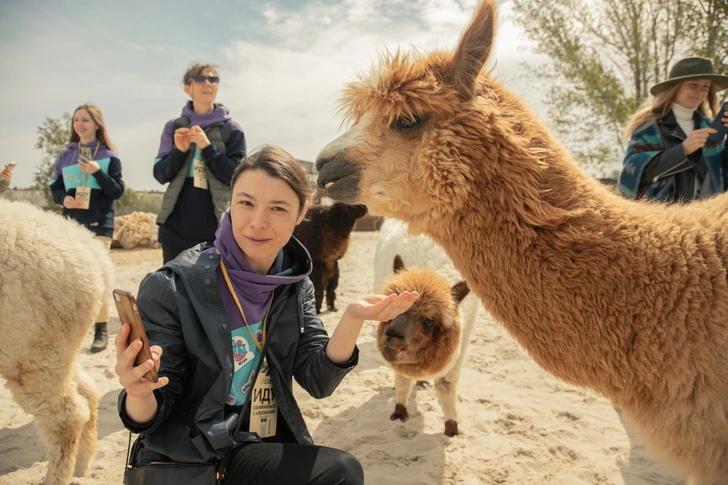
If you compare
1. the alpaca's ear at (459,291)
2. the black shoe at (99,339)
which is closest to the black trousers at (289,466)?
the alpaca's ear at (459,291)

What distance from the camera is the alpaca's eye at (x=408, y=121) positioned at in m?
1.57

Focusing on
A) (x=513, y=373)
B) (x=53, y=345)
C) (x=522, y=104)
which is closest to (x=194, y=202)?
(x=53, y=345)

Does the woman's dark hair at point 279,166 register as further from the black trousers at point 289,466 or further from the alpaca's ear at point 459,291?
the alpaca's ear at point 459,291

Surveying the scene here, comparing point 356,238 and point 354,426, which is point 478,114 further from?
point 356,238

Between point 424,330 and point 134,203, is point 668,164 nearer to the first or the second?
point 424,330

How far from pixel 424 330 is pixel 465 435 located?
1006 mm

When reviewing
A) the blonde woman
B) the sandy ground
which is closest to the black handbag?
the sandy ground

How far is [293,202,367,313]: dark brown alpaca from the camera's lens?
6492 millimetres

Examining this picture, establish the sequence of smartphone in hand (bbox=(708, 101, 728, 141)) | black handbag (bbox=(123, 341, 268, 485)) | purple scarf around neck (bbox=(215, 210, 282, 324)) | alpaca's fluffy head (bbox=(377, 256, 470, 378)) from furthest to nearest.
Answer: alpaca's fluffy head (bbox=(377, 256, 470, 378)), smartphone in hand (bbox=(708, 101, 728, 141)), purple scarf around neck (bbox=(215, 210, 282, 324)), black handbag (bbox=(123, 341, 268, 485))

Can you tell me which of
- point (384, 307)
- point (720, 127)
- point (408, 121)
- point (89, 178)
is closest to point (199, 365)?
point (384, 307)

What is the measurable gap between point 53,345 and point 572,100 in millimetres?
16553

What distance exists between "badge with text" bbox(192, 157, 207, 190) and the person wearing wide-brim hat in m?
3.20

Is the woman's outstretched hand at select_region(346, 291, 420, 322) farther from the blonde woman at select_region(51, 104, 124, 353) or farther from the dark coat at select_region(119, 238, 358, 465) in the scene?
the blonde woman at select_region(51, 104, 124, 353)

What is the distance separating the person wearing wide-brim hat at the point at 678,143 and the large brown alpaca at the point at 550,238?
134 cm
